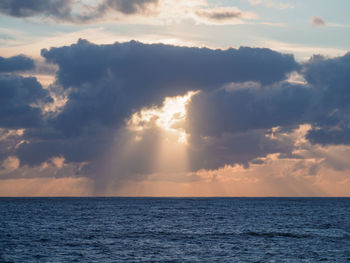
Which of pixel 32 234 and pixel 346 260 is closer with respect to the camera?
pixel 346 260

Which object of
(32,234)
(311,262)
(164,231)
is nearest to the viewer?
(311,262)

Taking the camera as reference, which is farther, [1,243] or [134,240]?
[134,240]

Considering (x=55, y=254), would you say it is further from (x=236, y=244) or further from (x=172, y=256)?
(x=236, y=244)

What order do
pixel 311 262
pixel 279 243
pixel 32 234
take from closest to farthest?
pixel 311 262
pixel 279 243
pixel 32 234

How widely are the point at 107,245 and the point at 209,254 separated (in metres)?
15.9

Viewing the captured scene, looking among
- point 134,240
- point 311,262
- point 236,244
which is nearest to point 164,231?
point 134,240

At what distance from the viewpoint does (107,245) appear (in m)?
70.1

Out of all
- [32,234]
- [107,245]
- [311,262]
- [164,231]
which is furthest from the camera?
[164,231]

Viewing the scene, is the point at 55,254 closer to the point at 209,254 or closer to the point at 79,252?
the point at 79,252

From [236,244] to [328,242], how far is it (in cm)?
1507

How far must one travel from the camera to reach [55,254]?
61.7m

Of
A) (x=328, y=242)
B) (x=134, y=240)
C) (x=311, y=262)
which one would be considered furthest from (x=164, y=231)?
(x=311, y=262)

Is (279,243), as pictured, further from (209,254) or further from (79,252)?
(79,252)

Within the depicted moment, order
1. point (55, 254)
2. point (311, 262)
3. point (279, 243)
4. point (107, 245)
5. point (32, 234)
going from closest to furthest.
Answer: point (311, 262)
point (55, 254)
point (107, 245)
point (279, 243)
point (32, 234)
